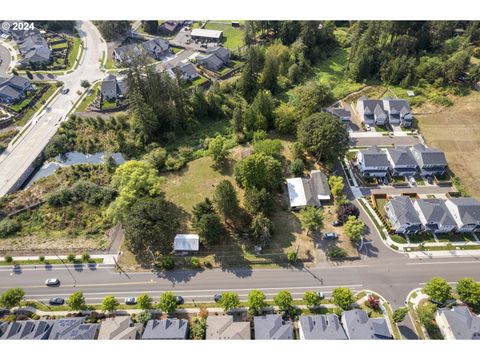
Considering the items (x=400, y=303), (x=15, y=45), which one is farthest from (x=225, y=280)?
(x=15, y=45)

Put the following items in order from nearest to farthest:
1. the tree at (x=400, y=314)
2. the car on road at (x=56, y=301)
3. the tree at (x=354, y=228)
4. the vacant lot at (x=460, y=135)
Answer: the tree at (x=400, y=314) < the car on road at (x=56, y=301) < the tree at (x=354, y=228) < the vacant lot at (x=460, y=135)

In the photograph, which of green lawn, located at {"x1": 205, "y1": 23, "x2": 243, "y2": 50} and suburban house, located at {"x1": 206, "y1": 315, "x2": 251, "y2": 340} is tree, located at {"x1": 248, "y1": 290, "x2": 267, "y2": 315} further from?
green lawn, located at {"x1": 205, "y1": 23, "x2": 243, "y2": 50}

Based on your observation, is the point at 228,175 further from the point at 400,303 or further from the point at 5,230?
the point at 5,230

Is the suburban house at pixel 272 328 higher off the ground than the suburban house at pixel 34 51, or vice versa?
the suburban house at pixel 34 51

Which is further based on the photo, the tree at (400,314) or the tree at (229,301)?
the tree at (229,301)

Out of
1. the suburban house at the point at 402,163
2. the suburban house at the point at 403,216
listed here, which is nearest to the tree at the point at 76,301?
the suburban house at the point at 403,216

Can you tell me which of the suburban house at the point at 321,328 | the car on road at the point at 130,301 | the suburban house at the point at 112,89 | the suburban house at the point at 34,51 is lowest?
the car on road at the point at 130,301

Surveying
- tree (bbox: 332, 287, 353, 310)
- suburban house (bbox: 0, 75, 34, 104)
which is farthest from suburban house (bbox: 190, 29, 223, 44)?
tree (bbox: 332, 287, 353, 310)

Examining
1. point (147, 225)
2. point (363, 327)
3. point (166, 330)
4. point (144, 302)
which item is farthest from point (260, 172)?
point (166, 330)

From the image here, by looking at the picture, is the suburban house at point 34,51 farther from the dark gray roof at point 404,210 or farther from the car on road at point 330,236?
the dark gray roof at point 404,210
